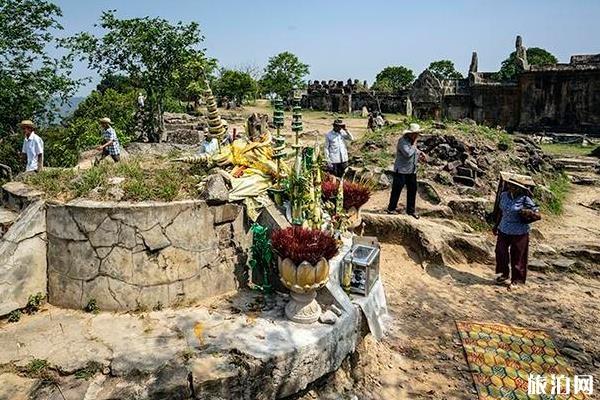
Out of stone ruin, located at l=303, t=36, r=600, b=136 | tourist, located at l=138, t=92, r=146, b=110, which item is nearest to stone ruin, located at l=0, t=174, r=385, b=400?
tourist, located at l=138, t=92, r=146, b=110

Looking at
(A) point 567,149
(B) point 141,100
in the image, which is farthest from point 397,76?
(B) point 141,100

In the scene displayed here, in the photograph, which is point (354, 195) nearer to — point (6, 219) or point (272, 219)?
point (272, 219)

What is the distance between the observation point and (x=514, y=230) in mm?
6660

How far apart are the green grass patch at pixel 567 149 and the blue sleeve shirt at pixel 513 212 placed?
601 inches

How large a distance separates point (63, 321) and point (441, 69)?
6955 cm

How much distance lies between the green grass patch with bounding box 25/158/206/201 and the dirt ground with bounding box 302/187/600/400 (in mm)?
2447

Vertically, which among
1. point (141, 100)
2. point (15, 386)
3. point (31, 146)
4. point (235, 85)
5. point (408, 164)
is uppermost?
point (235, 85)

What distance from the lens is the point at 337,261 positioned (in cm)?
540

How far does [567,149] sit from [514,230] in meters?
18.2

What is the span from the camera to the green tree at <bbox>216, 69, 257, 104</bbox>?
39.3 meters

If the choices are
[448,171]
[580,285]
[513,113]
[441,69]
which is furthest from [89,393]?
[441,69]

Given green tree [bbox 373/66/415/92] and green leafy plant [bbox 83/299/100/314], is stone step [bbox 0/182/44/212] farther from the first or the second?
green tree [bbox 373/66/415/92]

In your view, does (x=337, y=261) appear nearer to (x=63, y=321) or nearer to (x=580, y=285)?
(x=63, y=321)

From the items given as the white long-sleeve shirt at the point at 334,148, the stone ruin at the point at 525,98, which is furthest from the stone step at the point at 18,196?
the stone ruin at the point at 525,98
